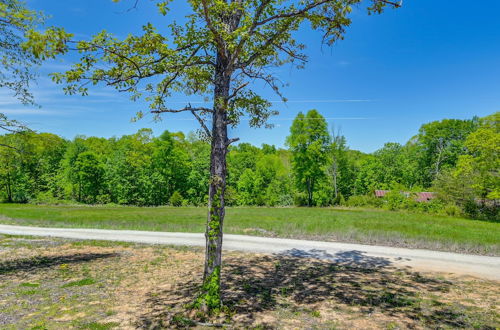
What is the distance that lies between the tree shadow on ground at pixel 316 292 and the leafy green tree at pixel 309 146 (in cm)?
3107

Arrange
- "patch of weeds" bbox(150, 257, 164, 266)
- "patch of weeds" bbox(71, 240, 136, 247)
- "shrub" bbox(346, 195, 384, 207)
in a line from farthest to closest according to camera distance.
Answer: "shrub" bbox(346, 195, 384, 207), "patch of weeds" bbox(71, 240, 136, 247), "patch of weeds" bbox(150, 257, 164, 266)

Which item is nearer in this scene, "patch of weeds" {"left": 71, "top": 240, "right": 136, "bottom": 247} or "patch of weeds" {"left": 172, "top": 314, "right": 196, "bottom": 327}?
"patch of weeds" {"left": 172, "top": 314, "right": 196, "bottom": 327}

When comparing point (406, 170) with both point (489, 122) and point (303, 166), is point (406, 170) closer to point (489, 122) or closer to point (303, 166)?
point (489, 122)

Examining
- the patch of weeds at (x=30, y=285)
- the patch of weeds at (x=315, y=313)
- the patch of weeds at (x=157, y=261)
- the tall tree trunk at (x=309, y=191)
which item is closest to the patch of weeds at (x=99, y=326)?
the patch of weeds at (x=30, y=285)

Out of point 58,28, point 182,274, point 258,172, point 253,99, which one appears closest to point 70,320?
point 182,274

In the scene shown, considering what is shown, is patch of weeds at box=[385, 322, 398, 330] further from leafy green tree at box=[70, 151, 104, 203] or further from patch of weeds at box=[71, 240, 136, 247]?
leafy green tree at box=[70, 151, 104, 203]

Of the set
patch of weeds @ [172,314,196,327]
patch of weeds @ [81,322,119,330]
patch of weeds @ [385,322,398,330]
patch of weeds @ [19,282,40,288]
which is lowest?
patch of weeds @ [19,282,40,288]

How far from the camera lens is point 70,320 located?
580cm

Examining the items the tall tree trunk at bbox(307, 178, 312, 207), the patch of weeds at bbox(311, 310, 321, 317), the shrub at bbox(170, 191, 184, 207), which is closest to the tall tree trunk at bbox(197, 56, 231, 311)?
the patch of weeds at bbox(311, 310, 321, 317)

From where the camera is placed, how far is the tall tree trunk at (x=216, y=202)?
5852 millimetres

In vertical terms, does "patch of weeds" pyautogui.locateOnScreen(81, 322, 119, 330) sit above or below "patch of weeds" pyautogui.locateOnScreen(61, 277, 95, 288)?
above

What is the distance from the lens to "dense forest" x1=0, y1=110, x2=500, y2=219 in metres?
41.8

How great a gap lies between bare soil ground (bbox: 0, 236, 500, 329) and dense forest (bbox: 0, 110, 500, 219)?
30431mm

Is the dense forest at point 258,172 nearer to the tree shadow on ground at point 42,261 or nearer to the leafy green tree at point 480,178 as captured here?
the leafy green tree at point 480,178
